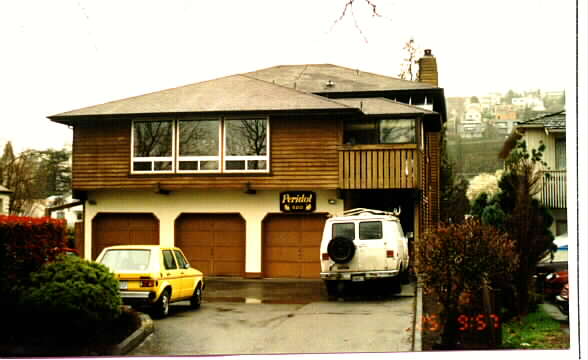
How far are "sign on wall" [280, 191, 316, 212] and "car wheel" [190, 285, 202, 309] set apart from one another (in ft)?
6.49

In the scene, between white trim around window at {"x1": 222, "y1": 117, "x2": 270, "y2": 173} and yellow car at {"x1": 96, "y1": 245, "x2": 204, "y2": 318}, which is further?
white trim around window at {"x1": 222, "y1": 117, "x2": 270, "y2": 173}

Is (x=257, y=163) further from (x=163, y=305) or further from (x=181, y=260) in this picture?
(x=163, y=305)

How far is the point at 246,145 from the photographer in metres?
13.0

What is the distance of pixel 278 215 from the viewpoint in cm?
1339

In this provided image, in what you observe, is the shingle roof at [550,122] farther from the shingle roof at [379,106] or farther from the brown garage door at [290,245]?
the brown garage door at [290,245]

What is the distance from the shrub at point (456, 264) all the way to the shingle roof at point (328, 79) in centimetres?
266

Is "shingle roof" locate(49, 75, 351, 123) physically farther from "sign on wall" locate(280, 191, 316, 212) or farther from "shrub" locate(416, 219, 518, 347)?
"shrub" locate(416, 219, 518, 347)

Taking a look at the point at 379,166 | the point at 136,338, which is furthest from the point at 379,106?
the point at 136,338

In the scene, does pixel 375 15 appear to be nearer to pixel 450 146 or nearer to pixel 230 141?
pixel 450 146

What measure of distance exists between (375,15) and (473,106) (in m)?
2.26

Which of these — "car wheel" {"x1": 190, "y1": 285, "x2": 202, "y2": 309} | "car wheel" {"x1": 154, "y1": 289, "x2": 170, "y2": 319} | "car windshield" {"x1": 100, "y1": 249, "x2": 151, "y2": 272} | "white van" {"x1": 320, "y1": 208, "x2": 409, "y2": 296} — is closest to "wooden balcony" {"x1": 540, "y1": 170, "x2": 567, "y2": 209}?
"white van" {"x1": 320, "y1": 208, "x2": 409, "y2": 296}

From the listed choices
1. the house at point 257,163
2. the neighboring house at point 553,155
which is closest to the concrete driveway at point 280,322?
the house at point 257,163

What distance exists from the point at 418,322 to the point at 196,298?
330 cm

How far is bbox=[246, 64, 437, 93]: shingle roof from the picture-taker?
11695mm
